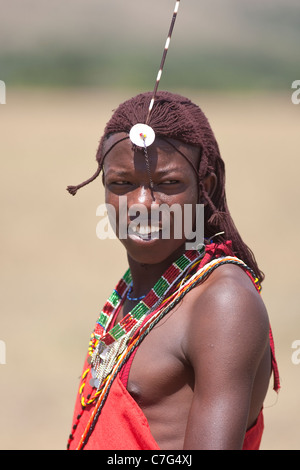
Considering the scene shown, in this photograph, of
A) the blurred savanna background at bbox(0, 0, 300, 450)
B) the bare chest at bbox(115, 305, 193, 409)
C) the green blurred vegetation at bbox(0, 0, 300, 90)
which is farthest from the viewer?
the green blurred vegetation at bbox(0, 0, 300, 90)

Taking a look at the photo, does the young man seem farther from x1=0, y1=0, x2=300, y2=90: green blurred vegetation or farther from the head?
x1=0, y1=0, x2=300, y2=90: green blurred vegetation

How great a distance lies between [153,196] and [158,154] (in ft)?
0.50

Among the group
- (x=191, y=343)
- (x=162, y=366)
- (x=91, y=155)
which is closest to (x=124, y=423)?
(x=162, y=366)

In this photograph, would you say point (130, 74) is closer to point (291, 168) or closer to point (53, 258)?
point (291, 168)

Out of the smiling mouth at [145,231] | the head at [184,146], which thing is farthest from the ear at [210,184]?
the smiling mouth at [145,231]

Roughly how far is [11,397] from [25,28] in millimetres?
18055

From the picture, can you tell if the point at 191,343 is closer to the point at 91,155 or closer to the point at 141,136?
the point at 141,136

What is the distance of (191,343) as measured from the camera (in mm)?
2471

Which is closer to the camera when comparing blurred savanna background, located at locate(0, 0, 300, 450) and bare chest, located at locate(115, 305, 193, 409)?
bare chest, located at locate(115, 305, 193, 409)

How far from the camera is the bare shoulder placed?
7.77ft

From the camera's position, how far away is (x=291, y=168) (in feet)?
47.2

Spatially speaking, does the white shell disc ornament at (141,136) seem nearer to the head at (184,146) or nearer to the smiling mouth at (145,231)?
the head at (184,146)

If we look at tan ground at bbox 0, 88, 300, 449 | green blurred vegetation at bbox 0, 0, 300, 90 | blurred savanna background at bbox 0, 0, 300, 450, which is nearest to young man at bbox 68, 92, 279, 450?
blurred savanna background at bbox 0, 0, 300, 450

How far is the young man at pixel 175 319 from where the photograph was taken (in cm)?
237
